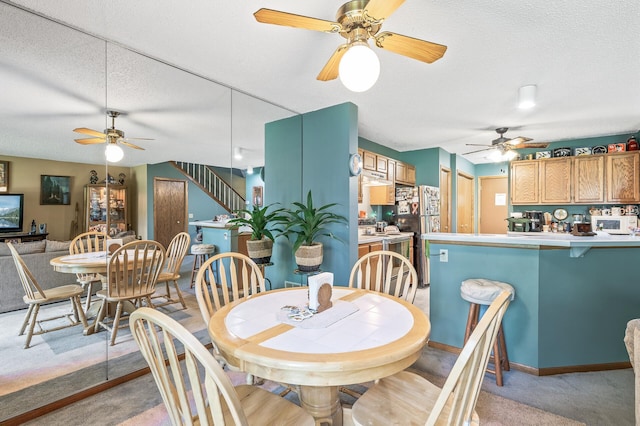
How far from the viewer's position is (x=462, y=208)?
6809 mm

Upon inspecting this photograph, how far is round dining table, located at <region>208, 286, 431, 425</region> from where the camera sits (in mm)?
1039

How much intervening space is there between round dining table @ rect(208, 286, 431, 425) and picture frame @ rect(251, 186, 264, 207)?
188 cm

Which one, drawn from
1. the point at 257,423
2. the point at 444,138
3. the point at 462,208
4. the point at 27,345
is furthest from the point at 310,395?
the point at 462,208

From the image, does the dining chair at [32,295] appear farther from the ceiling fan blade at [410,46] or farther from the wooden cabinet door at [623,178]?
the wooden cabinet door at [623,178]

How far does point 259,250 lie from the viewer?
2.97 m

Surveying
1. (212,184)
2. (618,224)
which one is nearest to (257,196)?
(212,184)

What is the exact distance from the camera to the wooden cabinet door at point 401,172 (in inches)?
205

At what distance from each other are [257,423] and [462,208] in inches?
264

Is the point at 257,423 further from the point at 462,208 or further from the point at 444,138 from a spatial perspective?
the point at 462,208

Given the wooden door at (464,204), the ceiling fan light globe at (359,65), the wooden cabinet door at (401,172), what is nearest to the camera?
the ceiling fan light globe at (359,65)

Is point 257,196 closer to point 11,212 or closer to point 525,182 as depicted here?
point 11,212

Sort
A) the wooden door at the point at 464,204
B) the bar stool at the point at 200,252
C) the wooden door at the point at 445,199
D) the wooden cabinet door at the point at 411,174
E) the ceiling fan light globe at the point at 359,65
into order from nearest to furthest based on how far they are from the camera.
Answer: the ceiling fan light globe at the point at 359,65
the bar stool at the point at 200,252
the wooden cabinet door at the point at 411,174
the wooden door at the point at 445,199
the wooden door at the point at 464,204

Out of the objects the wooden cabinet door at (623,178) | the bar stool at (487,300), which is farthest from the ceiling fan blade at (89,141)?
the wooden cabinet door at (623,178)

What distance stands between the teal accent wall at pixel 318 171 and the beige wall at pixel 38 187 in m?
1.74
